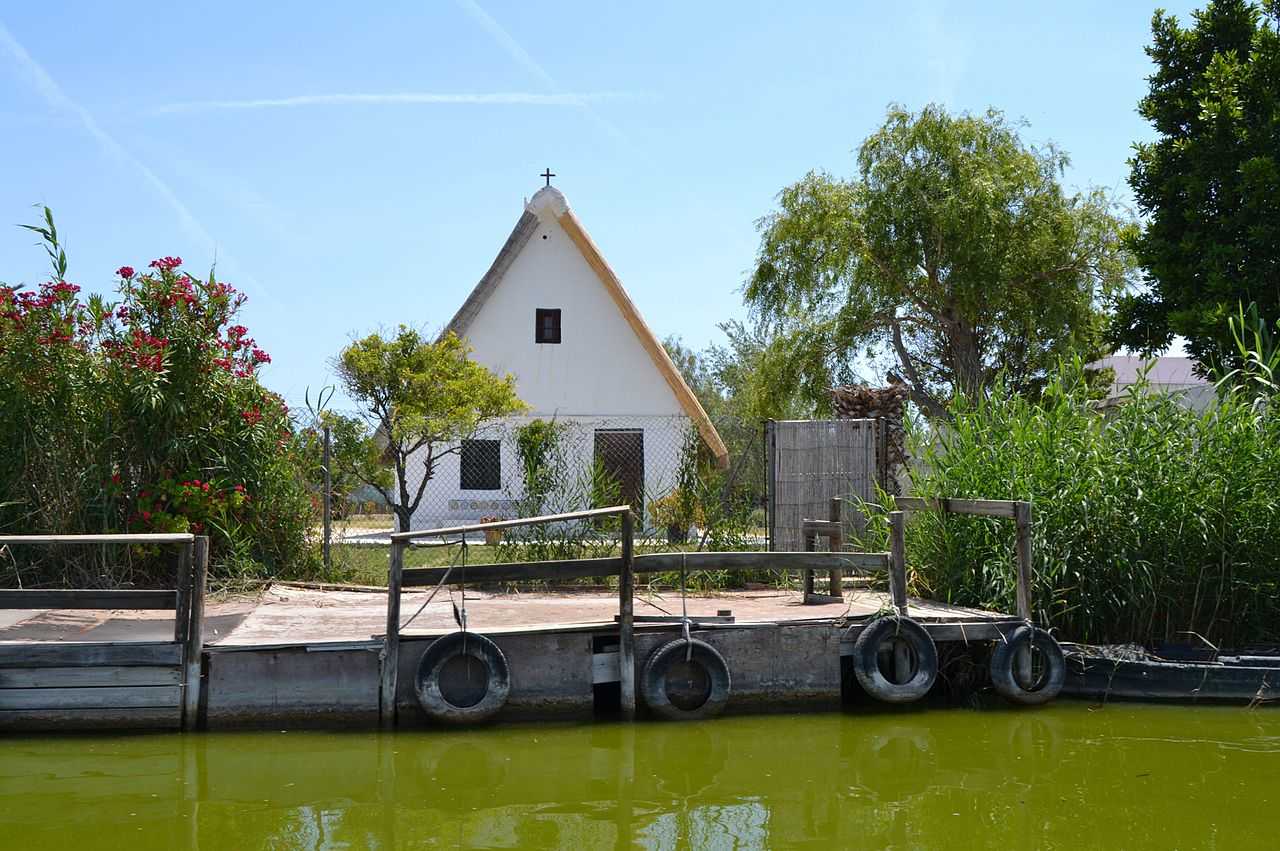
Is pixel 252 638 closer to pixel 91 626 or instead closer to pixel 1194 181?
pixel 91 626

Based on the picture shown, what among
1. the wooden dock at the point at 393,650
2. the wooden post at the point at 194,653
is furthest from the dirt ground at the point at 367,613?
the wooden post at the point at 194,653

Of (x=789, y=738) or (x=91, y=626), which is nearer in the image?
(x=789, y=738)

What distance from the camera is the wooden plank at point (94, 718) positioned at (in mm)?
7188

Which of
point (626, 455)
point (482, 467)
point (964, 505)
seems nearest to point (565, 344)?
point (626, 455)

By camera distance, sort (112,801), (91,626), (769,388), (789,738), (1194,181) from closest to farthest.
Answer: (112,801), (789,738), (91,626), (1194,181), (769,388)

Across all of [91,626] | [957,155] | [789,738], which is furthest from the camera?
[957,155]

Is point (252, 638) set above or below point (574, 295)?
below

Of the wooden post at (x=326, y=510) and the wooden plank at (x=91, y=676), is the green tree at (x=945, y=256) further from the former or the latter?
the wooden plank at (x=91, y=676)

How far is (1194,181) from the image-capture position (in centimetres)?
1351

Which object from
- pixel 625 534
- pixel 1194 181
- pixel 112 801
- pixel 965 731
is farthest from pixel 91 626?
pixel 1194 181

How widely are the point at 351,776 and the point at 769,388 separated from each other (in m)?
17.1

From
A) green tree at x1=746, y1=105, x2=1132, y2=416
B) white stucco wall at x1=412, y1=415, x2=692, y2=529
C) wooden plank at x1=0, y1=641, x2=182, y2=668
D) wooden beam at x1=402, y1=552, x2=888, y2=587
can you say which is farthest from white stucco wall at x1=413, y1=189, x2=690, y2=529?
wooden plank at x1=0, y1=641, x2=182, y2=668

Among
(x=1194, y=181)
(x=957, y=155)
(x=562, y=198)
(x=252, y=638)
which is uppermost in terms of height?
(x=957, y=155)

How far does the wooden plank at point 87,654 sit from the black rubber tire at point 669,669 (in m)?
3.00
